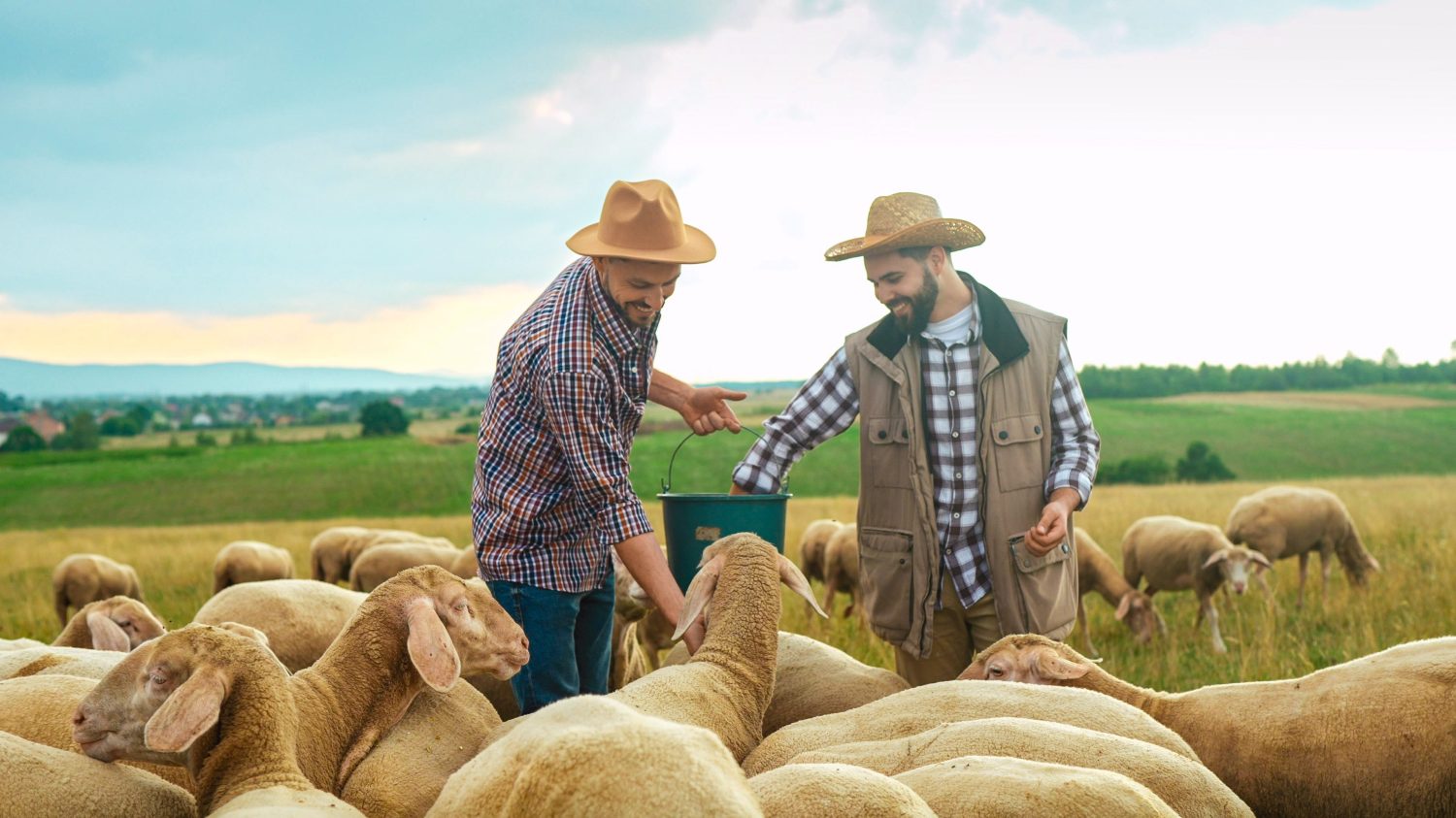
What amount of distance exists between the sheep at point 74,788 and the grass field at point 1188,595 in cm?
584

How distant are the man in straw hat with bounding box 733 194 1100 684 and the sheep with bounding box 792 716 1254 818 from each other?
77.4 inches

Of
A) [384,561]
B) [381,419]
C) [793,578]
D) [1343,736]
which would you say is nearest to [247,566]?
[384,561]

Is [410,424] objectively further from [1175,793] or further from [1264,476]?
[1175,793]

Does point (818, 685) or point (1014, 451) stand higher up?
point (1014, 451)

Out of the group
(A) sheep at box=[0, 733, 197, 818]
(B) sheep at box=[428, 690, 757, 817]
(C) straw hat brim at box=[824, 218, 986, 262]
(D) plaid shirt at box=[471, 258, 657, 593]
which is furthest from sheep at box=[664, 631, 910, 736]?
(B) sheep at box=[428, 690, 757, 817]

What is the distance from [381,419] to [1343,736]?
102 metres

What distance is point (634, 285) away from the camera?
4719 mm

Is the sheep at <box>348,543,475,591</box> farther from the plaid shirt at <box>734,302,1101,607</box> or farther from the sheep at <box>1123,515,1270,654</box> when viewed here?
the plaid shirt at <box>734,302,1101,607</box>

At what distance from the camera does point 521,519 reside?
476 centimetres

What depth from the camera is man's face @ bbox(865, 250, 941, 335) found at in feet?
18.5

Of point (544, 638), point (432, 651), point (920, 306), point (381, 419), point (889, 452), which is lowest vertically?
point (381, 419)

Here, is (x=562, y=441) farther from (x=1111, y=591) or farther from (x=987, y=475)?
(x=1111, y=591)

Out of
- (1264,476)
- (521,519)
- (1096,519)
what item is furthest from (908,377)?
(1264,476)

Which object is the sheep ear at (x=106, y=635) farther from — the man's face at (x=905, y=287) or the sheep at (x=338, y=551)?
the sheep at (x=338, y=551)
